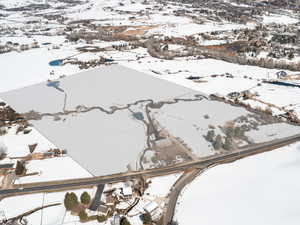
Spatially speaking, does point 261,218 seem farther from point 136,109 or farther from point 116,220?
point 136,109

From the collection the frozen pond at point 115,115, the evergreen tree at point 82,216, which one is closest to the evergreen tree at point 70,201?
the evergreen tree at point 82,216

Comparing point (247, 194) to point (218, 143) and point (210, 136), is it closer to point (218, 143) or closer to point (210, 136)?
point (218, 143)

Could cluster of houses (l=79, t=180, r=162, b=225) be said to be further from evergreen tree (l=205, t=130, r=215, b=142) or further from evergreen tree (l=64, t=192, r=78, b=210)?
evergreen tree (l=205, t=130, r=215, b=142)

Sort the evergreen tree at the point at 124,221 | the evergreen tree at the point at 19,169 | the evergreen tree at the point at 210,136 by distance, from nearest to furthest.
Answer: the evergreen tree at the point at 124,221 → the evergreen tree at the point at 19,169 → the evergreen tree at the point at 210,136

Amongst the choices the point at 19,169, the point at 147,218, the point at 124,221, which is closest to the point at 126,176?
the point at 147,218

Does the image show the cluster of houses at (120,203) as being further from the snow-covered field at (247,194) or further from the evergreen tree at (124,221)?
the snow-covered field at (247,194)

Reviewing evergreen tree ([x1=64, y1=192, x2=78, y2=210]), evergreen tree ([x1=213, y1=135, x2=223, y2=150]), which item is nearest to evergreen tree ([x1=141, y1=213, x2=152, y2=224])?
evergreen tree ([x1=64, y1=192, x2=78, y2=210])
